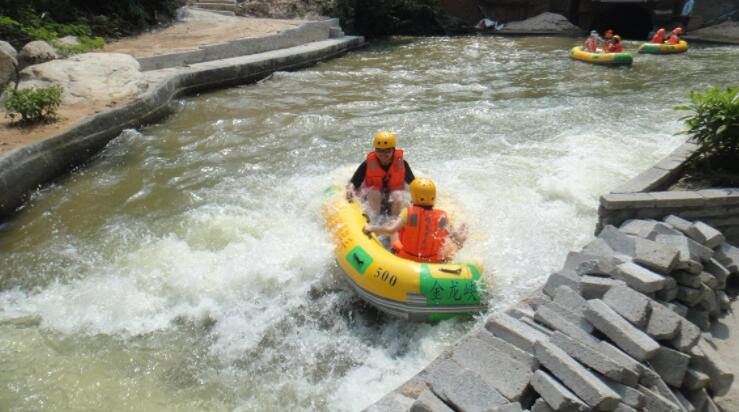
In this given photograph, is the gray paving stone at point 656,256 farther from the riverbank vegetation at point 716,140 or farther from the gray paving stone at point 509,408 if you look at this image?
the riverbank vegetation at point 716,140

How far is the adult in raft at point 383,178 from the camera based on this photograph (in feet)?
19.5

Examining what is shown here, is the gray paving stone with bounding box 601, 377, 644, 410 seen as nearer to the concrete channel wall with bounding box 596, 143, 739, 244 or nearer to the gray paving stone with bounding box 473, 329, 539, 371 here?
the gray paving stone with bounding box 473, 329, 539, 371

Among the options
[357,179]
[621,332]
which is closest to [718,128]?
[621,332]

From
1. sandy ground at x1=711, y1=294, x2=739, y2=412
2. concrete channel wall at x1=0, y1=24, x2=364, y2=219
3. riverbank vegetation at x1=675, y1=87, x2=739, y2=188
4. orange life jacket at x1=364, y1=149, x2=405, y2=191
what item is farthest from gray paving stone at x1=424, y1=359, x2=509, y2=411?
concrete channel wall at x1=0, y1=24, x2=364, y2=219

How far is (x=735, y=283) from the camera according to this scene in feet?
14.8

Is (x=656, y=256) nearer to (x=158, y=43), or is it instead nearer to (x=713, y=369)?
(x=713, y=369)

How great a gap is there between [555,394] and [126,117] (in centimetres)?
819

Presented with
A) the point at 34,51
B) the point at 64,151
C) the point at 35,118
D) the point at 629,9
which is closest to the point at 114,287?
the point at 64,151

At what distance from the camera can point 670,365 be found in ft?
10.2

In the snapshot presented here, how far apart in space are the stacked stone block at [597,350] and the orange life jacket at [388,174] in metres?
2.46

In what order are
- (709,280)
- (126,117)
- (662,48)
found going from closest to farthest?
(709,280)
(126,117)
(662,48)

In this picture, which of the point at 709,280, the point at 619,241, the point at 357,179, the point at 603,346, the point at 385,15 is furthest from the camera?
the point at 385,15

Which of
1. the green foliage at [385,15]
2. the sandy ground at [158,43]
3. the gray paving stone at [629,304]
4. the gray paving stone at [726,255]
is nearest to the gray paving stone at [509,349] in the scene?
the gray paving stone at [629,304]

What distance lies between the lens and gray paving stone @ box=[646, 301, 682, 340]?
320cm
